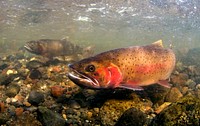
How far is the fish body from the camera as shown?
40.6 feet

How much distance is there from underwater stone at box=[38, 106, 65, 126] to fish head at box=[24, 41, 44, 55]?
24.1 feet

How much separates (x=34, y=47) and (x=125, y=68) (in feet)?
25.6

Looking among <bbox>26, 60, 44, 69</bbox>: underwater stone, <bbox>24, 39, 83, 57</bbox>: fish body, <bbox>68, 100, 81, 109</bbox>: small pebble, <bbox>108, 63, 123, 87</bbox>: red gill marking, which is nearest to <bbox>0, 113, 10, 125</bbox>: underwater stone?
<bbox>68, 100, 81, 109</bbox>: small pebble

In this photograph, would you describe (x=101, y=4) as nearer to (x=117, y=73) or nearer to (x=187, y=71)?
(x=187, y=71)

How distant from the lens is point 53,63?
39.2 feet

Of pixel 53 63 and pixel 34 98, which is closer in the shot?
pixel 34 98

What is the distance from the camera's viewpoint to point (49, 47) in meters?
13.1

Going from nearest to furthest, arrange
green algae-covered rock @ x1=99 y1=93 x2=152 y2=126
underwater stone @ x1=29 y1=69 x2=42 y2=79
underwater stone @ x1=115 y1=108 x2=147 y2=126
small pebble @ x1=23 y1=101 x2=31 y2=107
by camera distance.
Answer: underwater stone @ x1=115 y1=108 x2=147 y2=126 → green algae-covered rock @ x1=99 y1=93 x2=152 y2=126 → small pebble @ x1=23 y1=101 x2=31 y2=107 → underwater stone @ x1=29 y1=69 x2=42 y2=79

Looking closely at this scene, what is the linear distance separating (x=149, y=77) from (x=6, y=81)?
5284mm

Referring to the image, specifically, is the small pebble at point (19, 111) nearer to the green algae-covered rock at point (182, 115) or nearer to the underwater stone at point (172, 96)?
the green algae-covered rock at point (182, 115)

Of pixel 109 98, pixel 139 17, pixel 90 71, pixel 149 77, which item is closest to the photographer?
pixel 90 71

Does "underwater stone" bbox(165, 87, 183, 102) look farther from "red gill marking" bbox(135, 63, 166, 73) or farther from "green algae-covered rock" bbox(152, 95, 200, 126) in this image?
"green algae-covered rock" bbox(152, 95, 200, 126)

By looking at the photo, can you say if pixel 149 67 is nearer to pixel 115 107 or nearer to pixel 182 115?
pixel 115 107

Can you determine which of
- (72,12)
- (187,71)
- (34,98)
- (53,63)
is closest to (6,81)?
(34,98)
